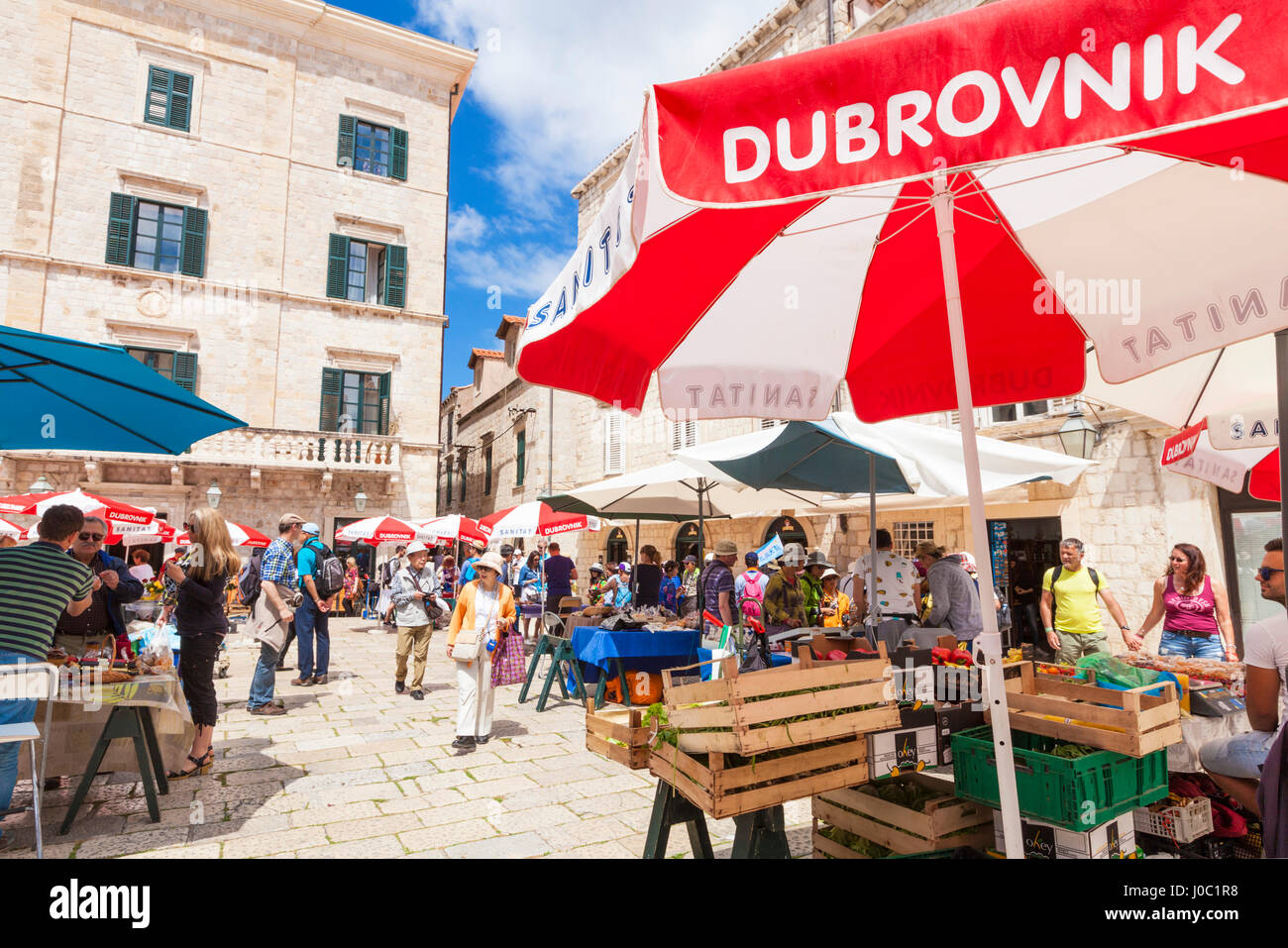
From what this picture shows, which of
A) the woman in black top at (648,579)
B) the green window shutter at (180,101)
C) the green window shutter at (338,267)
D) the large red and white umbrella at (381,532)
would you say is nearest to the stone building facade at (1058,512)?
the woman in black top at (648,579)

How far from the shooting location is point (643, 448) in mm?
20406

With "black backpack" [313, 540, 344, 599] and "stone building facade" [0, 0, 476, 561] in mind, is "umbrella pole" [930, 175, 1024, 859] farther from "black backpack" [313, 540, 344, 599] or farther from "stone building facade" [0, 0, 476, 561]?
"stone building facade" [0, 0, 476, 561]

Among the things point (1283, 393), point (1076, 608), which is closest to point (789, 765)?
point (1283, 393)

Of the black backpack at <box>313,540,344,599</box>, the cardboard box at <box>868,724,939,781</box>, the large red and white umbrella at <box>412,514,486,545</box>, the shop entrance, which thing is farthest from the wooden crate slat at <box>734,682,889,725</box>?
the large red and white umbrella at <box>412,514,486,545</box>

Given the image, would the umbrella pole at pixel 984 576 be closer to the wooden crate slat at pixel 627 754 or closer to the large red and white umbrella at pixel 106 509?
the wooden crate slat at pixel 627 754

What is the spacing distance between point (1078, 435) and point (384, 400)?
17737 millimetres

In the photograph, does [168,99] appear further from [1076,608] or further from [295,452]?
[1076,608]

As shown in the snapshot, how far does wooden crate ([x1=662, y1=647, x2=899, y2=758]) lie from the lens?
2.51 metres
